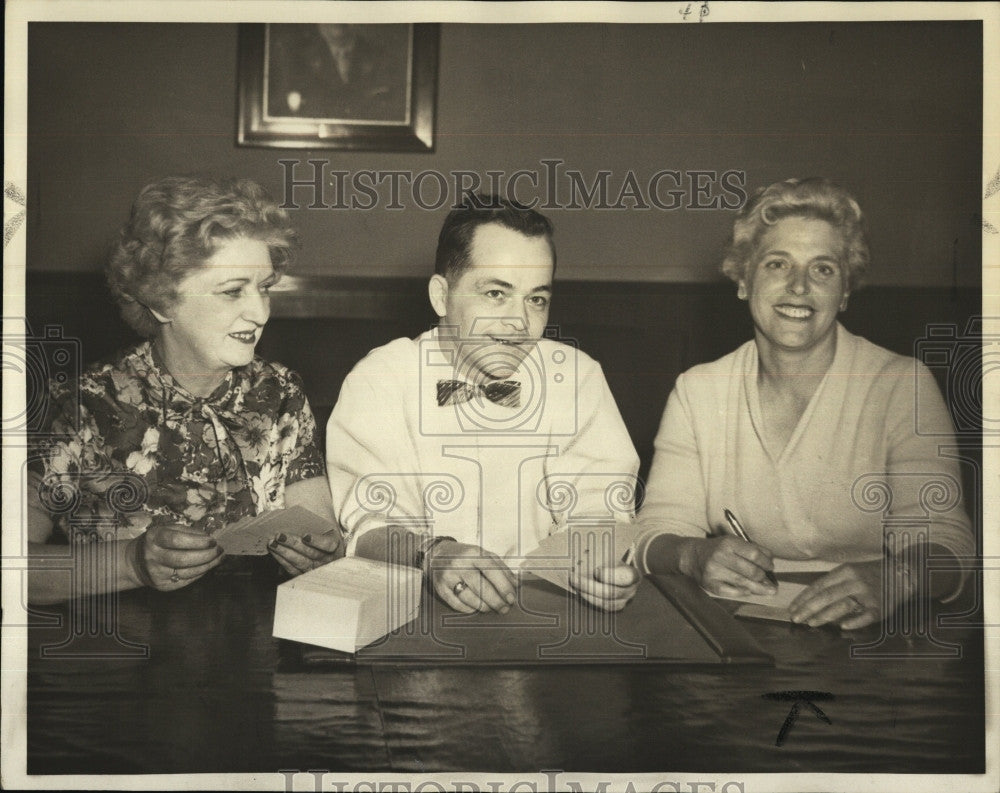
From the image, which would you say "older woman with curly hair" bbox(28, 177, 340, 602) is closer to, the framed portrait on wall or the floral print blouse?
the floral print blouse

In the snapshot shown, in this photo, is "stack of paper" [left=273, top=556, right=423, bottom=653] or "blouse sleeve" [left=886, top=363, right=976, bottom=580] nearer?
"stack of paper" [left=273, top=556, right=423, bottom=653]

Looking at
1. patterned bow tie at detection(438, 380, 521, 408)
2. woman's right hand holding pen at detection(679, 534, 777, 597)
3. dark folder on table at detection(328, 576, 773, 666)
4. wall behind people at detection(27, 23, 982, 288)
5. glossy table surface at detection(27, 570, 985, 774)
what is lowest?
glossy table surface at detection(27, 570, 985, 774)

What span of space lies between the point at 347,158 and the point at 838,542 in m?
1.20

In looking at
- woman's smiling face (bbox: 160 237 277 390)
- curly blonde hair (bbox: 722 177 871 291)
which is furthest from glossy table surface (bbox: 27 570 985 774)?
curly blonde hair (bbox: 722 177 871 291)

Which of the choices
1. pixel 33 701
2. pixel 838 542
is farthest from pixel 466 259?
pixel 33 701

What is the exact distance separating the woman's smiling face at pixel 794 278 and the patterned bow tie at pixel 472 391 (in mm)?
478

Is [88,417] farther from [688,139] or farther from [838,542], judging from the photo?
[838,542]

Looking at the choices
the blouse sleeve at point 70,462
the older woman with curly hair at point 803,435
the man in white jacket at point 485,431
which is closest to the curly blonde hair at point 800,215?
the older woman with curly hair at point 803,435

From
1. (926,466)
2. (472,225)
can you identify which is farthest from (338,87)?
(926,466)

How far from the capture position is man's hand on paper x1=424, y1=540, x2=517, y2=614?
5.48 feet

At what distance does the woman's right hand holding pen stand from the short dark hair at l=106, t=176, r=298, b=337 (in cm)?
96

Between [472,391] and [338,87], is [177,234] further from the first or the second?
[472,391]

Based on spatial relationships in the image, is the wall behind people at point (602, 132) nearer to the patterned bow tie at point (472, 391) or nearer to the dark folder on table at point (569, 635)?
the patterned bow tie at point (472, 391)

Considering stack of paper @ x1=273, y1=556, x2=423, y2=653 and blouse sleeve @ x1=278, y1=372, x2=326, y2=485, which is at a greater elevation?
blouse sleeve @ x1=278, y1=372, x2=326, y2=485
